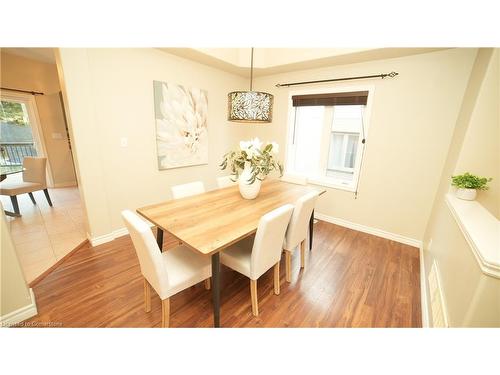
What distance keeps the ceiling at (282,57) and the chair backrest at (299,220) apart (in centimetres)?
189

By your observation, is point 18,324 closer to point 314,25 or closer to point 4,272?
point 4,272

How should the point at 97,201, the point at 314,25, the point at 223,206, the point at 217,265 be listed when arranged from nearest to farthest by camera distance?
the point at 314,25
the point at 217,265
the point at 223,206
the point at 97,201

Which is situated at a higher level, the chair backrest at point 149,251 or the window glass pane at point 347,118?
the window glass pane at point 347,118

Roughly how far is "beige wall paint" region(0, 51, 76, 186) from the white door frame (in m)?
0.05

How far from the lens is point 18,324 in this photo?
4.60 ft

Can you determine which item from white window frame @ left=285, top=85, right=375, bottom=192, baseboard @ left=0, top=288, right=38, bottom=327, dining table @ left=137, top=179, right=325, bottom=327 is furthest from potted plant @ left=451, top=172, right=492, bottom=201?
baseboard @ left=0, top=288, right=38, bottom=327

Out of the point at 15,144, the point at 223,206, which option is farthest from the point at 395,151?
the point at 15,144

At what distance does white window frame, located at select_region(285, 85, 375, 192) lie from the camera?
8.98 feet

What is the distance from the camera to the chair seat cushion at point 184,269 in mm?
1313

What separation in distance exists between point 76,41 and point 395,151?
10.2 feet

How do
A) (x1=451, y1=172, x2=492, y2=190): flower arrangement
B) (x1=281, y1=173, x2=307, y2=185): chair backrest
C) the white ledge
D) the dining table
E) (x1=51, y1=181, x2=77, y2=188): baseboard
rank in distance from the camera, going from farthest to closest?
(x1=51, y1=181, x2=77, y2=188): baseboard, (x1=281, y1=173, x2=307, y2=185): chair backrest, (x1=451, y1=172, x2=492, y2=190): flower arrangement, the dining table, the white ledge

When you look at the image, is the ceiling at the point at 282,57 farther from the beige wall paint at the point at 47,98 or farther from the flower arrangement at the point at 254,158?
the beige wall paint at the point at 47,98

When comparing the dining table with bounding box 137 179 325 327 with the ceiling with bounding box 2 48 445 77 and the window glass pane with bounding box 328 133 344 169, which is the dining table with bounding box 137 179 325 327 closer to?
the window glass pane with bounding box 328 133 344 169

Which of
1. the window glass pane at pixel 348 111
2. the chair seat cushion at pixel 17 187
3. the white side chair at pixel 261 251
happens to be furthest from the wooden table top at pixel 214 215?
the chair seat cushion at pixel 17 187
